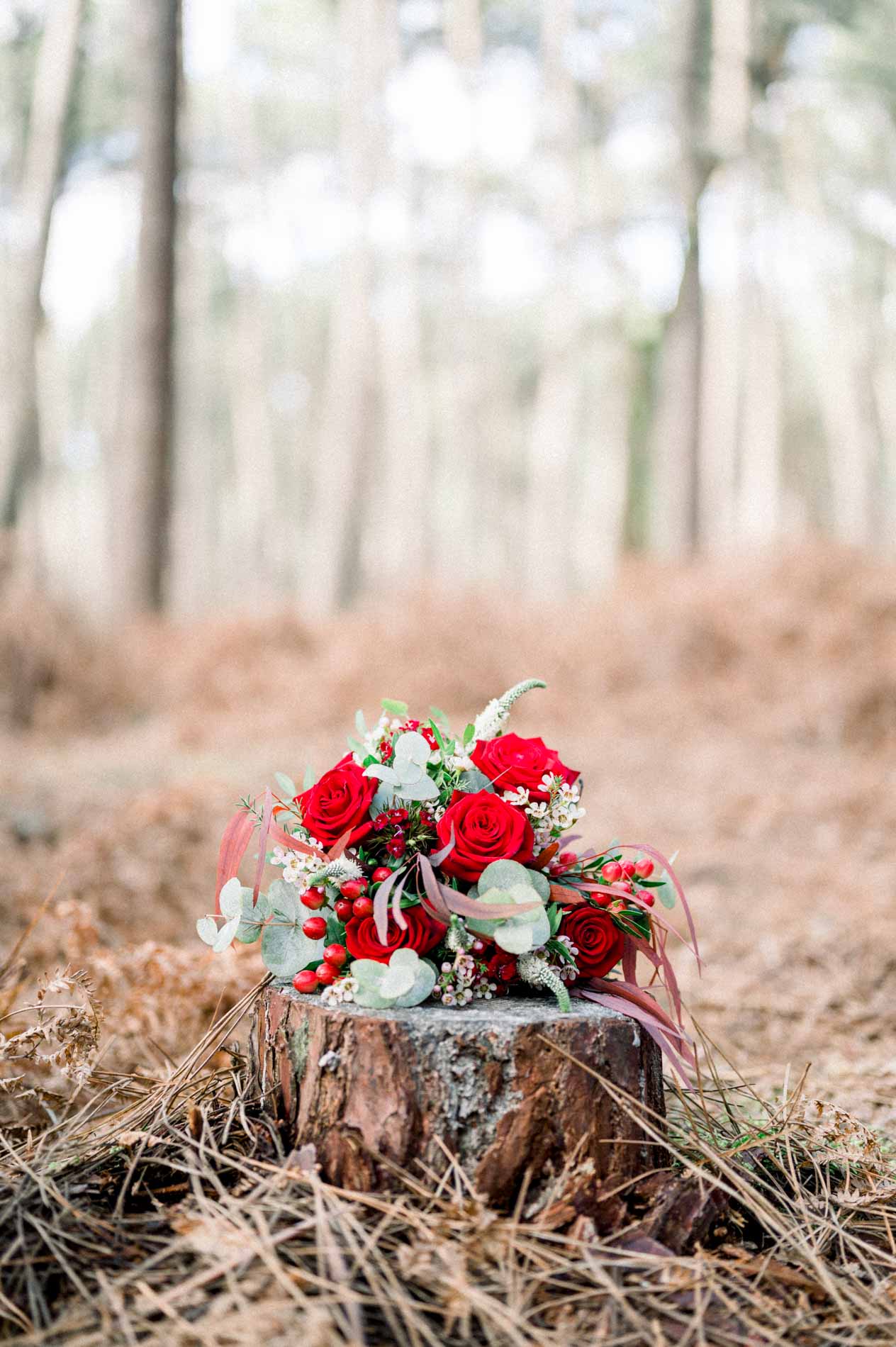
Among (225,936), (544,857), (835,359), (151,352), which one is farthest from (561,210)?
(225,936)

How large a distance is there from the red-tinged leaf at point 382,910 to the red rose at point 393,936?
2 centimetres

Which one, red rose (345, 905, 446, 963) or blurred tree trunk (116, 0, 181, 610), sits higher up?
blurred tree trunk (116, 0, 181, 610)

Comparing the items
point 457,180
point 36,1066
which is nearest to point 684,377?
point 457,180

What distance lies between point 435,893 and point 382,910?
0.09 m

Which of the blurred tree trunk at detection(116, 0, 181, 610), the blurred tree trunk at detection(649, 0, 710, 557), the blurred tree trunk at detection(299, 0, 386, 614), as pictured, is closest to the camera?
the blurred tree trunk at detection(116, 0, 181, 610)

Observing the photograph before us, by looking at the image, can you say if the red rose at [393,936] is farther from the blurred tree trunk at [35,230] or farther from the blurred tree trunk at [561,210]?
the blurred tree trunk at [561,210]

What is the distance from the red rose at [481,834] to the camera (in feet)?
5.81

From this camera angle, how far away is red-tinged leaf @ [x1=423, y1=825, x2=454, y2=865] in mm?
1773

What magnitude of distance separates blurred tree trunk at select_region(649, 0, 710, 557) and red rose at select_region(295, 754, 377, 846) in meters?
11.8

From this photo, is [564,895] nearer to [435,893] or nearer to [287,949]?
[435,893]

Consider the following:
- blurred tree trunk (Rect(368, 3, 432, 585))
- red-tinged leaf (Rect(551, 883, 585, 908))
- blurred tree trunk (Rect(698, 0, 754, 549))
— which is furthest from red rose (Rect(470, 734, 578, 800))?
blurred tree trunk (Rect(368, 3, 432, 585))

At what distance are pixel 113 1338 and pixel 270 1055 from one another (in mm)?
500

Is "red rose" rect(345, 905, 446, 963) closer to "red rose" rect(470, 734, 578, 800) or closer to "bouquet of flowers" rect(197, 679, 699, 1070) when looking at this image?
"bouquet of flowers" rect(197, 679, 699, 1070)

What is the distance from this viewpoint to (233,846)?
189cm
